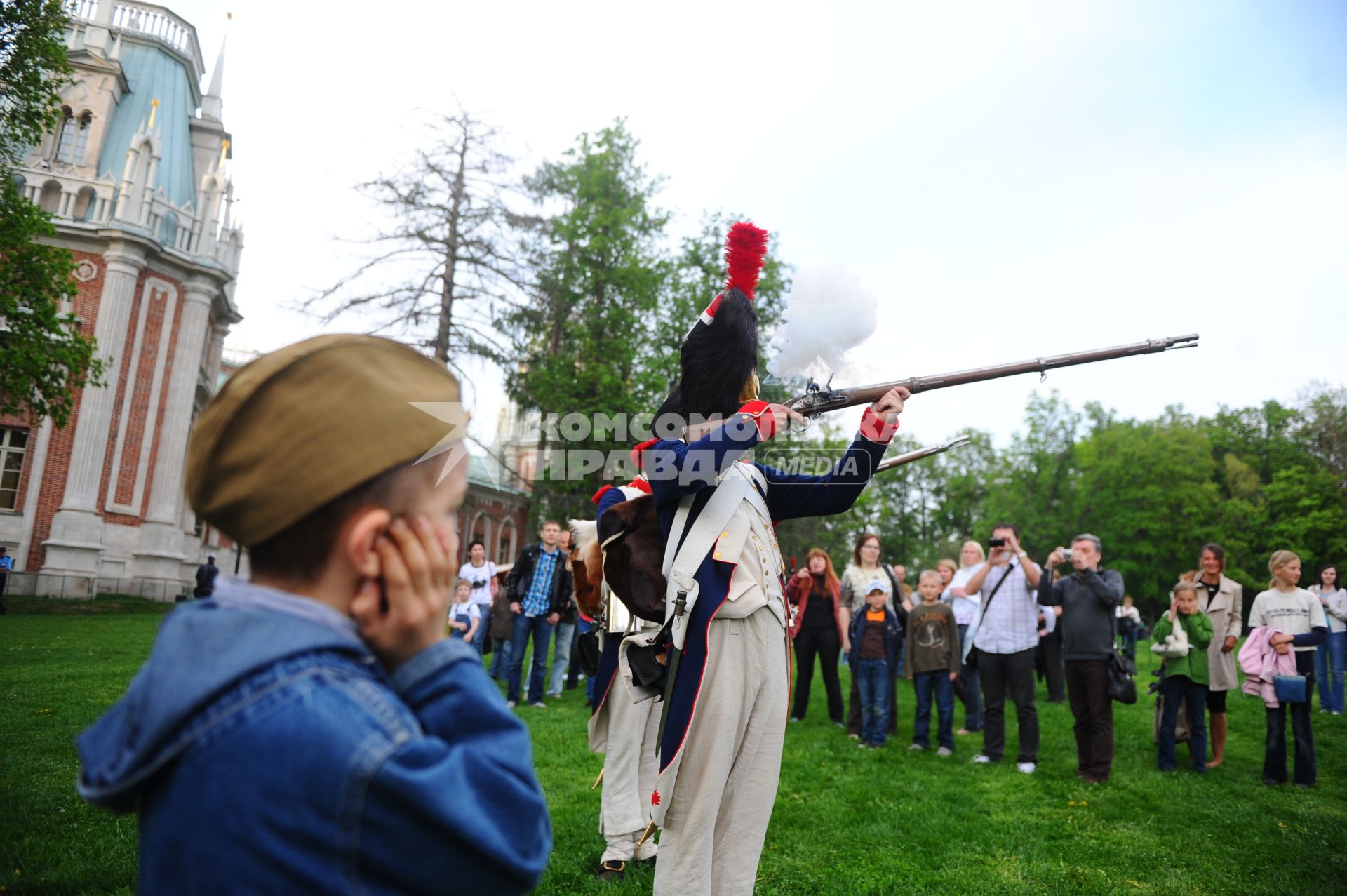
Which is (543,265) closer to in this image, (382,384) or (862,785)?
(862,785)

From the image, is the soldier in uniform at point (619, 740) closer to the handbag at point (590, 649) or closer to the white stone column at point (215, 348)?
the handbag at point (590, 649)

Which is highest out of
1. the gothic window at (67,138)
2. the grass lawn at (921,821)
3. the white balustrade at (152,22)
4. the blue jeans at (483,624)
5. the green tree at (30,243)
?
the white balustrade at (152,22)

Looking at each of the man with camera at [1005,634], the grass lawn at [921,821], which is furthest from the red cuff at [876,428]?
the man with camera at [1005,634]

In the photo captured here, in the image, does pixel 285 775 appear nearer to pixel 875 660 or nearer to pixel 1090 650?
pixel 1090 650

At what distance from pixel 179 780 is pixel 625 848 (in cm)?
468

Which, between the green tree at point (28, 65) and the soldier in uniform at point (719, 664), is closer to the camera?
the soldier in uniform at point (719, 664)

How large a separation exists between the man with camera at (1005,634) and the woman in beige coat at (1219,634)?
6.80 feet

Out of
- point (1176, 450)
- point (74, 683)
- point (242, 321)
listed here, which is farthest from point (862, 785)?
point (1176, 450)

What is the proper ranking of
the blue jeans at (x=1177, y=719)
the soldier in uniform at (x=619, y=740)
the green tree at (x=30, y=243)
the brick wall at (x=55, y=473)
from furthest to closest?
1. the brick wall at (x=55, y=473)
2. the green tree at (x=30, y=243)
3. the blue jeans at (x=1177, y=719)
4. the soldier in uniform at (x=619, y=740)

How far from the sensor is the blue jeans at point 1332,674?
12930mm

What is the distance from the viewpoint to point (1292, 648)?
8867 mm

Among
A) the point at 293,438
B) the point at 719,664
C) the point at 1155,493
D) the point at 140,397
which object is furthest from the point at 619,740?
the point at 1155,493

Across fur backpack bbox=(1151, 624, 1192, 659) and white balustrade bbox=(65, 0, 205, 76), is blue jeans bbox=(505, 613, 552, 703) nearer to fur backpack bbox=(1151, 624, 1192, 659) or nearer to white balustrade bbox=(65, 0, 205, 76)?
fur backpack bbox=(1151, 624, 1192, 659)

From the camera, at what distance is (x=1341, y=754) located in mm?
10172
